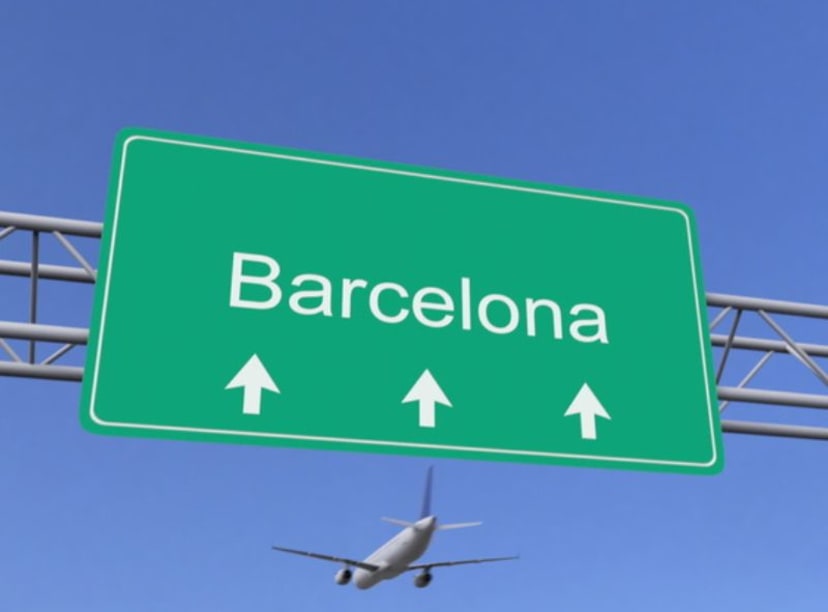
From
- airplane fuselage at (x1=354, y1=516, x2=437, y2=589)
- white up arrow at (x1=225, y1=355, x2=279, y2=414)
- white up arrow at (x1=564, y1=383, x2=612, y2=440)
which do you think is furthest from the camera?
airplane fuselage at (x1=354, y1=516, x2=437, y2=589)

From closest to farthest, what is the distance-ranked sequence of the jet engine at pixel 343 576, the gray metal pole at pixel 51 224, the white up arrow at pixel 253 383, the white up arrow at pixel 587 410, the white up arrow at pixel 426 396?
the white up arrow at pixel 253 383, the white up arrow at pixel 426 396, the white up arrow at pixel 587 410, the gray metal pole at pixel 51 224, the jet engine at pixel 343 576

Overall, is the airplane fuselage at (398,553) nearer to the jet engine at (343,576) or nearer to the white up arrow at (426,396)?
the jet engine at (343,576)

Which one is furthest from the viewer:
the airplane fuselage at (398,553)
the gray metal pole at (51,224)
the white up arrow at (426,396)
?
the airplane fuselage at (398,553)

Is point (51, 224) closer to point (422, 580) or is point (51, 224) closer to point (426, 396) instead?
point (426, 396)

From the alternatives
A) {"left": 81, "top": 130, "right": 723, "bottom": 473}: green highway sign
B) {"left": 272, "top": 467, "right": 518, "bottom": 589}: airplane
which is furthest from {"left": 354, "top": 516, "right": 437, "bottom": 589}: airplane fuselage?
{"left": 81, "top": 130, "right": 723, "bottom": 473}: green highway sign

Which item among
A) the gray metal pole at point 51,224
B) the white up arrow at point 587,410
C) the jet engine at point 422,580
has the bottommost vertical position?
the jet engine at point 422,580

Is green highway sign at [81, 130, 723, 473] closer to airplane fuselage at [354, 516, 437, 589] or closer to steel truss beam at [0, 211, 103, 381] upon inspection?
steel truss beam at [0, 211, 103, 381]

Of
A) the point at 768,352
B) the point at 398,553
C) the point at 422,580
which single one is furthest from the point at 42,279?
the point at 422,580

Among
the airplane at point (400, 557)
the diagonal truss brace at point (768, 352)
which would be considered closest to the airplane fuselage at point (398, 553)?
the airplane at point (400, 557)
